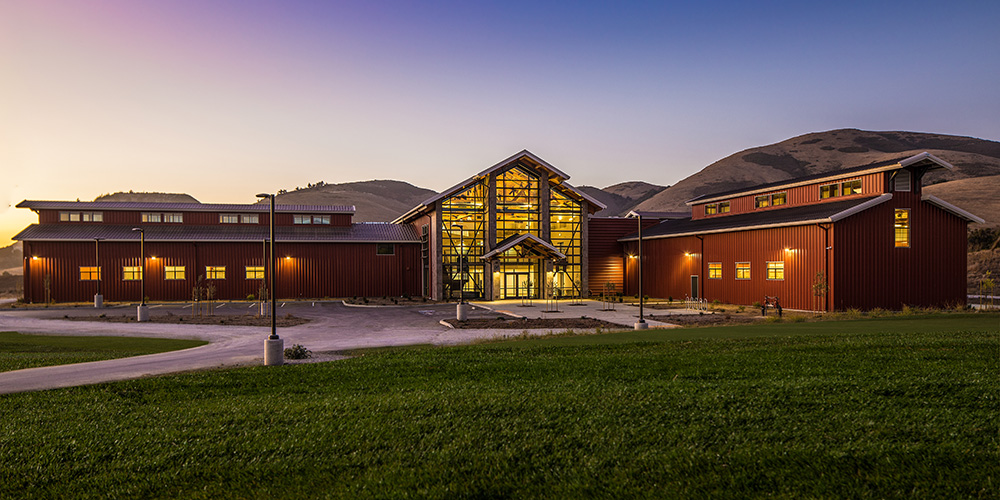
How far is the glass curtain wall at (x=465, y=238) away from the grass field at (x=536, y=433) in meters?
32.9

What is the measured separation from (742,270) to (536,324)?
16176mm

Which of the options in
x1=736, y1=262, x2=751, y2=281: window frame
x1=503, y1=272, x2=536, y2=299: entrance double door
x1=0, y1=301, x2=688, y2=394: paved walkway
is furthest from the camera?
x1=503, y1=272, x2=536, y2=299: entrance double door

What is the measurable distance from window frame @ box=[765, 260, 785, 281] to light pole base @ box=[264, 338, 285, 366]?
28.0m

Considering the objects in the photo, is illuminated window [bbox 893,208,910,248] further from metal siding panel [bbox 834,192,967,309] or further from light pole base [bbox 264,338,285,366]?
light pole base [bbox 264,338,285,366]

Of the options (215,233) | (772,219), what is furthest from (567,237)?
(215,233)

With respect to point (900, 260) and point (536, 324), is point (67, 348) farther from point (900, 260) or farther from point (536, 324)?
point (900, 260)

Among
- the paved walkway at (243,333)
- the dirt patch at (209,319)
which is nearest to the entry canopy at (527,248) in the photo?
the paved walkway at (243,333)

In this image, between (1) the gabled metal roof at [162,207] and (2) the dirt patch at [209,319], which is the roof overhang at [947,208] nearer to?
(2) the dirt patch at [209,319]

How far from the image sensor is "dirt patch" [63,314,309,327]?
28.5m

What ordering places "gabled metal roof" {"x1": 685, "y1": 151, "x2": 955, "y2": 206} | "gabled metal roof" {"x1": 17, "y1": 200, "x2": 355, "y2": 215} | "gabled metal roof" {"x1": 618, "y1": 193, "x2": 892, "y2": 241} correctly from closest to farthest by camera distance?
"gabled metal roof" {"x1": 618, "y1": 193, "x2": 892, "y2": 241} < "gabled metal roof" {"x1": 685, "y1": 151, "x2": 955, "y2": 206} < "gabled metal roof" {"x1": 17, "y1": 200, "x2": 355, "y2": 215}

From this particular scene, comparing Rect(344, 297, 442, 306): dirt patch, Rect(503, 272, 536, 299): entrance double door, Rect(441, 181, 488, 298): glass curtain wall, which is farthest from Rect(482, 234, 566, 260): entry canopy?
Rect(344, 297, 442, 306): dirt patch

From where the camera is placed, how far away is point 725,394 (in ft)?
29.6

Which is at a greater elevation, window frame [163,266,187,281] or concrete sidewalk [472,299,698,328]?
window frame [163,266,187,281]

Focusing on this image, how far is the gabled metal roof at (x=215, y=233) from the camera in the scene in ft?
146
